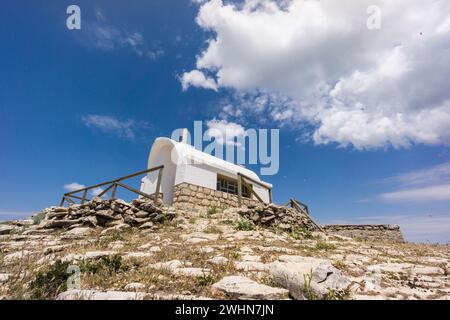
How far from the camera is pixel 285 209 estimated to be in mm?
9094

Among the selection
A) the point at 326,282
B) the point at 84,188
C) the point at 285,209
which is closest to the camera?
the point at 326,282

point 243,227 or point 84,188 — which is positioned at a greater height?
point 84,188

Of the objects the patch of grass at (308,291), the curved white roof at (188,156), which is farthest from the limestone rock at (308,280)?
the curved white roof at (188,156)

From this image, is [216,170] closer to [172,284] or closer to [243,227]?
[243,227]

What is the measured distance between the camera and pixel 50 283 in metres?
3.13

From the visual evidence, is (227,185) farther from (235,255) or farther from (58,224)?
(235,255)

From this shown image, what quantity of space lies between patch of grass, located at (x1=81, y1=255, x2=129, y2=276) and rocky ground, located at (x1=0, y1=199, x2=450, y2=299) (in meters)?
0.02

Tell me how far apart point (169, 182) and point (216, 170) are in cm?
260

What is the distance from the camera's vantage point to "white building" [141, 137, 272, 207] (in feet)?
39.8

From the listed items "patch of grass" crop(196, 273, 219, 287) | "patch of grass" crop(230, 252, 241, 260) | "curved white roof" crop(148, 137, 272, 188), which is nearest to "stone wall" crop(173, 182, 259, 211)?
"curved white roof" crop(148, 137, 272, 188)

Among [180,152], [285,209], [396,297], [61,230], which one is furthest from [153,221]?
[396,297]
